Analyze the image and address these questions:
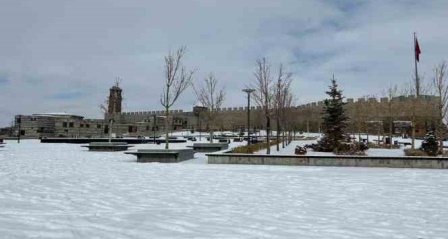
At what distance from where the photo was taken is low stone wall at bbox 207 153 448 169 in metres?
16.4

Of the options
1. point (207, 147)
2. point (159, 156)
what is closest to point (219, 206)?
point (159, 156)

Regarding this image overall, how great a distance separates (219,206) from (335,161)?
1066cm

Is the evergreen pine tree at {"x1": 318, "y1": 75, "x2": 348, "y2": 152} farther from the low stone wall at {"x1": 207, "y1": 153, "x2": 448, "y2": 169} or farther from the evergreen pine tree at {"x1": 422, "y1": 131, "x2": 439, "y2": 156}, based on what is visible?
the low stone wall at {"x1": 207, "y1": 153, "x2": 448, "y2": 169}

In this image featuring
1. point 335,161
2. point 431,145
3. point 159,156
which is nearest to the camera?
point 335,161

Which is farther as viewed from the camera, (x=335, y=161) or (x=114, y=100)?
(x=114, y=100)

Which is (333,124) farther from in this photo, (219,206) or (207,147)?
(219,206)

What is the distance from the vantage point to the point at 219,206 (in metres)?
7.64

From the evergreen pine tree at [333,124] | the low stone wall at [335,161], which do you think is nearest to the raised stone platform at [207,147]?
the evergreen pine tree at [333,124]

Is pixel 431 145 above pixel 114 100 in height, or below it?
below

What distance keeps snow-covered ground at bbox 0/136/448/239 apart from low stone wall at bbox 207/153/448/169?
420 centimetres

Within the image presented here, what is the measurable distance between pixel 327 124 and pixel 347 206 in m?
21.4

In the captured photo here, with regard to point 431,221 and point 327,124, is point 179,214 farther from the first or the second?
point 327,124

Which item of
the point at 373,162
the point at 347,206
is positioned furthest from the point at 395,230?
the point at 373,162

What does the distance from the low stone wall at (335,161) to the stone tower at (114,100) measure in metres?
20.8
